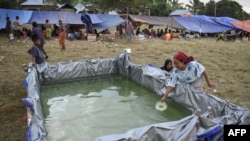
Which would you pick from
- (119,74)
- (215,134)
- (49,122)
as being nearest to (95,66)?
(119,74)

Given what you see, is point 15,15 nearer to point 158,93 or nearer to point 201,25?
point 158,93

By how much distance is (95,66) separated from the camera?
6836 mm

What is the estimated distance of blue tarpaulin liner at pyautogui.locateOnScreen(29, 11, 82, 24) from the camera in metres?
14.6

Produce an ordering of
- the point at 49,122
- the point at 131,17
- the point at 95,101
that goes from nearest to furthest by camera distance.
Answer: the point at 49,122
the point at 95,101
the point at 131,17

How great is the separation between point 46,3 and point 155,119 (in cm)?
2165

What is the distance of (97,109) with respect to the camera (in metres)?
4.74

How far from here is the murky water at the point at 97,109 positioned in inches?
155

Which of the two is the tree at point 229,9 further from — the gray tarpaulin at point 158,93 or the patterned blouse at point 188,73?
the patterned blouse at point 188,73

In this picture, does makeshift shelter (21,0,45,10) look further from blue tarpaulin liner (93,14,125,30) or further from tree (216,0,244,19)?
tree (216,0,244,19)

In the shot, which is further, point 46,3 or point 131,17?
point 46,3

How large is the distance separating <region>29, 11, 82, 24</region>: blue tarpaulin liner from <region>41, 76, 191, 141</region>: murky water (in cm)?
939

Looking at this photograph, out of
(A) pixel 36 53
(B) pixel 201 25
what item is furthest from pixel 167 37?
(A) pixel 36 53

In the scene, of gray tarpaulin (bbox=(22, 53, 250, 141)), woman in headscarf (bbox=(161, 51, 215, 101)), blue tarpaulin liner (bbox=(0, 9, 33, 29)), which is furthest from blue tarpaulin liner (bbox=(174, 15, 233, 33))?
woman in headscarf (bbox=(161, 51, 215, 101))

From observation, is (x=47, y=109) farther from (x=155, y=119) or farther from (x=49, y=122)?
(x=155, y=119)
